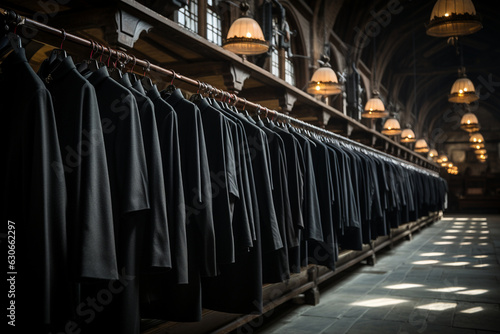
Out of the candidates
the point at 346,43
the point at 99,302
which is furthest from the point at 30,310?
the point at 346,43

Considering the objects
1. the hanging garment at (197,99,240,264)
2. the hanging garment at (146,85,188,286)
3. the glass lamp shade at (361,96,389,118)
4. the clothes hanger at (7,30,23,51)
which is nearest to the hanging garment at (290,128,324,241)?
the hanging garment at (197,99,240,264)

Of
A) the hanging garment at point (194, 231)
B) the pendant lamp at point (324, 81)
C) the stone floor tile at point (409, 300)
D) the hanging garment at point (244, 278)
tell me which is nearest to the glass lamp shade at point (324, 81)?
the pendant lamp at point (324, 81)

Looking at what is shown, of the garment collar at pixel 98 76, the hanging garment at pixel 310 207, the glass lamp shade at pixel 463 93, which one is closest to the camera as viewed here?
the garment collar at pixel 98 76

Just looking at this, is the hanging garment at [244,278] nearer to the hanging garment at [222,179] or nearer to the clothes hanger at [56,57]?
the hanging garment at [222,179]

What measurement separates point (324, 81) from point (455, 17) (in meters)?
2.81

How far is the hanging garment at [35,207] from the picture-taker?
1874 mm

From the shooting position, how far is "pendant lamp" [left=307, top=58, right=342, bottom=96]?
8.29 meters

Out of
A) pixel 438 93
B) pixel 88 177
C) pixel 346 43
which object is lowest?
pixel 88 177

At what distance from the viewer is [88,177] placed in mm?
2090

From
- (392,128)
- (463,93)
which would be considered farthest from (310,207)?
(392,128)

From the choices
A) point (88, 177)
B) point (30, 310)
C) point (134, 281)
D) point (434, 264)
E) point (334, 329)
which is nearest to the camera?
point (30, 310)

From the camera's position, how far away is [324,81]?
828cm

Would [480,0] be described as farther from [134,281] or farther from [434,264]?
[134,281]

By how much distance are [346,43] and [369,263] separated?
7773 mm
